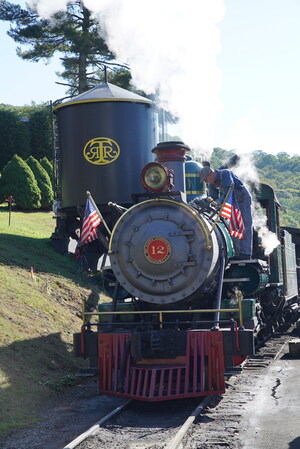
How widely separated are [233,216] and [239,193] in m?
1.17

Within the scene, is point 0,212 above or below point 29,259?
above

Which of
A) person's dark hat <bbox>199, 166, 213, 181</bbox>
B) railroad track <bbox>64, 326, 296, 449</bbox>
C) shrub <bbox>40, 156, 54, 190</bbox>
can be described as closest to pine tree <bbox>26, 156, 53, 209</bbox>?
shrub <bbox>40, 156, 54, 190</bbox>

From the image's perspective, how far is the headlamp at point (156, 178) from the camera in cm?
867

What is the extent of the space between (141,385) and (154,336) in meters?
0.70

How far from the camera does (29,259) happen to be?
16.1 meters

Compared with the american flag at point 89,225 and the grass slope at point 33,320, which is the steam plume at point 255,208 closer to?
the american flag at point 89,225

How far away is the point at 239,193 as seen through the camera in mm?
10164

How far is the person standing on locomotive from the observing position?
388 inches

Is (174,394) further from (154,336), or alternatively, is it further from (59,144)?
(59,144)

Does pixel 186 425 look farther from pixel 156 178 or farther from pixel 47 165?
pixel 47 165

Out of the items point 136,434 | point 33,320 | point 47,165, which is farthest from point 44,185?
point 136,434

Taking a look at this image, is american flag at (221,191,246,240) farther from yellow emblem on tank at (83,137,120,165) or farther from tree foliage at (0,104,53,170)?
tree foliage at (0,104,53,170)

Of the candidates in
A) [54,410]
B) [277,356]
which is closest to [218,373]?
[54,410]

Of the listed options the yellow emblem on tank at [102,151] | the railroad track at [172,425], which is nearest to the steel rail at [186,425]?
the railroad track at [172,425]
